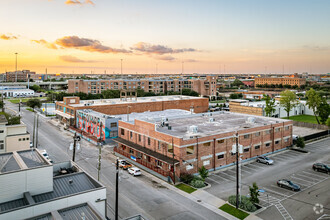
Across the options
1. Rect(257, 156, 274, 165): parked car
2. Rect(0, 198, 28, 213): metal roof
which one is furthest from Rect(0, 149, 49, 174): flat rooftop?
Rect(257, 156, 274, 165): parked car

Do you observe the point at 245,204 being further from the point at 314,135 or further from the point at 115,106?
the point at 115,106

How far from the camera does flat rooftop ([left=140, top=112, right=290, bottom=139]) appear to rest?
1527 inches

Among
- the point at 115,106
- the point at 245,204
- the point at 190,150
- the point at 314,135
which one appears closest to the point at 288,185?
the point at 245,204

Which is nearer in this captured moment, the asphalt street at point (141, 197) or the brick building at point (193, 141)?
the asphalt street at point (141, 197)

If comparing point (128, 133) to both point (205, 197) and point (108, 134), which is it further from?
point (205, 197)

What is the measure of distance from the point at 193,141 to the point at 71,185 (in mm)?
16757

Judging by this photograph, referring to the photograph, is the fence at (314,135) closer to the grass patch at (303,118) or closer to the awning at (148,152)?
the grass patch at (303,118)

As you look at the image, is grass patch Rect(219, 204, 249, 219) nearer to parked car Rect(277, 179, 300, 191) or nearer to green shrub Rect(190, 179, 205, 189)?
green shrub Rect(190, 179, 205, 189)

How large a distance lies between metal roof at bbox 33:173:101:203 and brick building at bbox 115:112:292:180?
1182 cm

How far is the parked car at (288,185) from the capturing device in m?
29.7

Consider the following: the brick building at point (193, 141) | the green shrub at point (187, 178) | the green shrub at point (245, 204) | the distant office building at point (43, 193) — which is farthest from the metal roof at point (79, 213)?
the green shrub at point (187, 178)

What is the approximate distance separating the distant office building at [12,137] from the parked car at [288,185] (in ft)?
134

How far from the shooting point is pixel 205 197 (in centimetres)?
2820

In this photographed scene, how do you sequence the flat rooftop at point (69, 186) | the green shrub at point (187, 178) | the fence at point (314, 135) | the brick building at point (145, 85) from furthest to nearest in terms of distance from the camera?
the brick building at point (145, 85)
the fence at point (314, 135)
the green shrub at point (187, 178)
the flat rooftop at point (69, 186)
